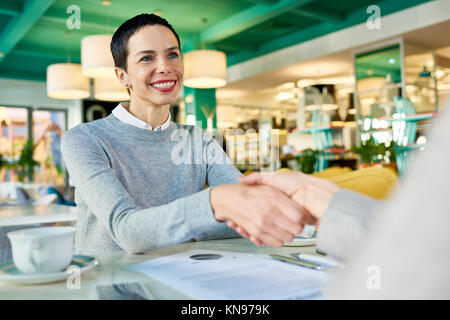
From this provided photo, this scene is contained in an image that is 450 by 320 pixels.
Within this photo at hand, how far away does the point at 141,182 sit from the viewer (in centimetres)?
136

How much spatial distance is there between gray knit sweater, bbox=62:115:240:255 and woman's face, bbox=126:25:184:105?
13 cm

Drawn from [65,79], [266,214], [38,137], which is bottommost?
[266,214]

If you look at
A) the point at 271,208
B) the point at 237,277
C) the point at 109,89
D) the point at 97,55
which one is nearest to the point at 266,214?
the point at 271,208

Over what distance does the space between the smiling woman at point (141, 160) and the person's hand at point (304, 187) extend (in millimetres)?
165

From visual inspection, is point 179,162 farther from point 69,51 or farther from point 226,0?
point 69,51

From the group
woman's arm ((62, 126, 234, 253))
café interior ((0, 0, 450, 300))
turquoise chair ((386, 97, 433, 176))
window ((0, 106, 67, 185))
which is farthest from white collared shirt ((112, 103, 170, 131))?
window ((0, 106, 67, 185))

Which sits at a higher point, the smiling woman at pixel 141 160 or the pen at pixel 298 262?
the smiling woman at pixel 141 160

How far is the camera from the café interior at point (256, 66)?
5617 mm

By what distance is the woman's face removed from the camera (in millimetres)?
1370

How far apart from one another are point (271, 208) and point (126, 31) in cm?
94

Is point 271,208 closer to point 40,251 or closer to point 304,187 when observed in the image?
point 304,187

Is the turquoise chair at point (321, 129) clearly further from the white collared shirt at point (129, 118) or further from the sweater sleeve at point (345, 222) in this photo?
the sweater sleeve at point (345, 222)

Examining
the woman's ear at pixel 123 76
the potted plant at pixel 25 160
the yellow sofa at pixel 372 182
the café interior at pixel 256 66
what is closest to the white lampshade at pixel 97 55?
the café interior at pixel 256 66

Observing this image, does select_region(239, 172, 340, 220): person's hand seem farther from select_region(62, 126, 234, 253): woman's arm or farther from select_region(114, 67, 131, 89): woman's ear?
select_region(114, 67, 131, 89): woman's ear
